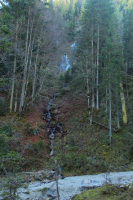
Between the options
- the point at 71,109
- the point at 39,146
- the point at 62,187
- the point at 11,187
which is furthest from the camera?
the point at 71,109

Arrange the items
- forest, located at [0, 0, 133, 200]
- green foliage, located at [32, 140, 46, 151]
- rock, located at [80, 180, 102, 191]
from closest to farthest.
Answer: rock, located at [80, 180, 102, 191]
forest, located at [0, 0, 133, 200]
green foliage, located at [32, 140, 46, 151]

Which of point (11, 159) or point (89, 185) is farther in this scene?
point (89, 185)

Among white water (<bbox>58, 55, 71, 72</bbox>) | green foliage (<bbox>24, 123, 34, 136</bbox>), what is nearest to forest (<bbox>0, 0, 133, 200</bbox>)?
green foliage (<bbox>24, 123, 34, 136</bbox>)

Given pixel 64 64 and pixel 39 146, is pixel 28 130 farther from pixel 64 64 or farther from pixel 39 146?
pixel 64 64

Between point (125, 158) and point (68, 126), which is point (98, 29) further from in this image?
point (125, 158)

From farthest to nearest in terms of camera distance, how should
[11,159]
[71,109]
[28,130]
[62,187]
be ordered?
[71,109]
[28,130]
[62,187]
[11,159]

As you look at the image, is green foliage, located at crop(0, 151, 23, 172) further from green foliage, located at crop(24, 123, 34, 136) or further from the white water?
the white water

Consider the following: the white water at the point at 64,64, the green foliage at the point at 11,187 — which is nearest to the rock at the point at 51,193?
the green foliage at the point at 11,187

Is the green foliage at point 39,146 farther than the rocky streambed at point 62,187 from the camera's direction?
Yes

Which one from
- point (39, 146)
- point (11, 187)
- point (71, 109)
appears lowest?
point (39, 146)

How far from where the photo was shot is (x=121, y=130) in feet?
49.9

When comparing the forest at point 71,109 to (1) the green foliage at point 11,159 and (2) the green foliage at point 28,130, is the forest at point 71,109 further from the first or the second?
(1) the green foliage at point 11,159

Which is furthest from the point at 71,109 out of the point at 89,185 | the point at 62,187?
the point at 89,185

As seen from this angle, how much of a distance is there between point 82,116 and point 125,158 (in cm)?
751
